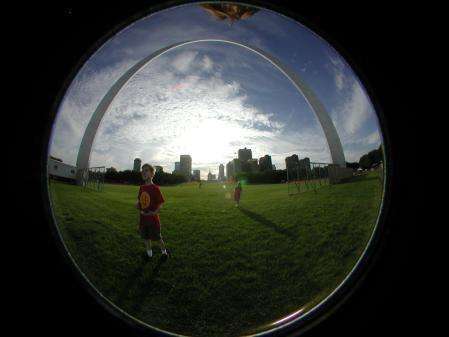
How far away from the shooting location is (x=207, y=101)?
1.45 m

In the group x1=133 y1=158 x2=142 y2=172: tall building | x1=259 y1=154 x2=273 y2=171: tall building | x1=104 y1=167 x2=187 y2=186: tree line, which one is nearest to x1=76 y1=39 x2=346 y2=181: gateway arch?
x1=104 y1=167 x2=187 y2=186: tree line

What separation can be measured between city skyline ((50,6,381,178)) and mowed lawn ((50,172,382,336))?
217mm

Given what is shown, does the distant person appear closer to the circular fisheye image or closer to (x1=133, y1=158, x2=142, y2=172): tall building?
the circular fisheye image

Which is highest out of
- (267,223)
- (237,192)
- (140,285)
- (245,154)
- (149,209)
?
(245,154)

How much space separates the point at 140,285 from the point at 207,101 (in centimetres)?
125

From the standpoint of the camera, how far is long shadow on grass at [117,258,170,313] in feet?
5.01

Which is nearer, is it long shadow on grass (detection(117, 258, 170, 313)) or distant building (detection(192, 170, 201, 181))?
distant building (detection(192, 170, 201, 181))

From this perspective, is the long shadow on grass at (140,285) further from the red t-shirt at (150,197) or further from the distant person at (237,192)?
the distant person at (237,192)

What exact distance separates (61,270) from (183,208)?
709 millimetres

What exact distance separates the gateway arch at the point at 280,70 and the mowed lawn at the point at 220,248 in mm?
190

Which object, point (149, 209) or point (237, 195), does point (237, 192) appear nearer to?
point (237, 195)

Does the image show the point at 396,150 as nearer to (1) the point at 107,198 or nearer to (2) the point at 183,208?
(2) the point at 183,208

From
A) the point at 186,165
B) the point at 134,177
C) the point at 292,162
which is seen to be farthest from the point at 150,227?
the point at 292,162

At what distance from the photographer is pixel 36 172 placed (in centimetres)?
117
